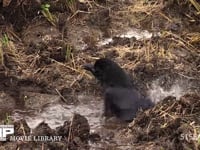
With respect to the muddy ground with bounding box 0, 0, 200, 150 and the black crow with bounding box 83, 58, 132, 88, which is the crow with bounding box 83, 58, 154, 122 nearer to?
the black crow with bounding box 83, 58, 132, 88

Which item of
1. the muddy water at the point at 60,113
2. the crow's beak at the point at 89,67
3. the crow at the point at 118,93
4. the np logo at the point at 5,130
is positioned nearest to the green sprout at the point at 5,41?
the muddy water at the point at 60,113

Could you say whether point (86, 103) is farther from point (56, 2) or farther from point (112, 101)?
point (56, 2)

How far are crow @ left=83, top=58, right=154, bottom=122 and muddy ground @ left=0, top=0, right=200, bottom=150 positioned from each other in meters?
0.12

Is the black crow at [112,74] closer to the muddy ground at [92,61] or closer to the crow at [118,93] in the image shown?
the crow at [118,93]

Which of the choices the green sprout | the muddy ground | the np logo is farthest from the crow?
the green sprout

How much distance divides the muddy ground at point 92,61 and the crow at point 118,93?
0.12 metres

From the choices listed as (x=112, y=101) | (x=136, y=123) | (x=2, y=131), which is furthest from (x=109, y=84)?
(x=2, y=131)

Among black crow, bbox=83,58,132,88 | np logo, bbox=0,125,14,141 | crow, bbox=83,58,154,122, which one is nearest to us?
np logo, bbox=0,125,14,141

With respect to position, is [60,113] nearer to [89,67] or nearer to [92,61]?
[89,67]

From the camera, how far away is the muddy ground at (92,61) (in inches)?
238

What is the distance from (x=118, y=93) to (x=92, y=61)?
103cm

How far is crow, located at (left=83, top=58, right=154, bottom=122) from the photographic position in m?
6.46

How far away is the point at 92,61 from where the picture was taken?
754 cm

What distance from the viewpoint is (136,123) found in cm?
623
